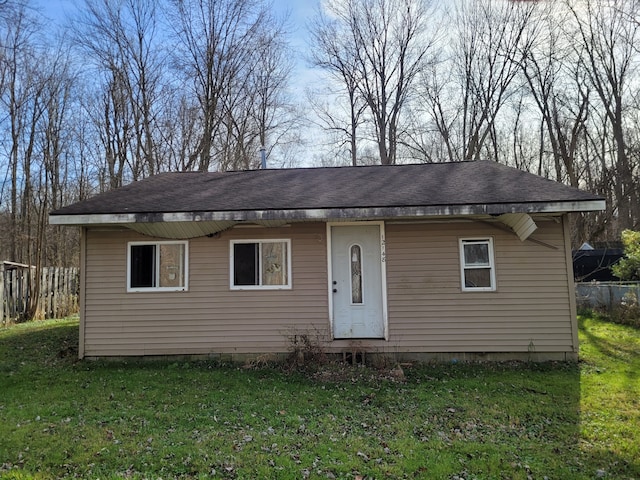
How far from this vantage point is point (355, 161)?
20750mm

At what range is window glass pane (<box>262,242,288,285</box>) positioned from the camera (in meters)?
7.48

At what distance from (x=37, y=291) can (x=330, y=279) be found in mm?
10023

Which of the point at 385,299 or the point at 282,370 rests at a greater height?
the point at 385,299

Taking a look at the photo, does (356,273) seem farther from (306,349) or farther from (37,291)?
(37,291)

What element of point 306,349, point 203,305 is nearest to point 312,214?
point 306,349

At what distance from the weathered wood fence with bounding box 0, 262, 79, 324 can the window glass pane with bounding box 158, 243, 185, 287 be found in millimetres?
6859

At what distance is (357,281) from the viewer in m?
7.54

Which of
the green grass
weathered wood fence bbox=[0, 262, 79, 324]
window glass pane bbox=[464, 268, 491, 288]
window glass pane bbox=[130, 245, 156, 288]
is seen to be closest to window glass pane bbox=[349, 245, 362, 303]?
the green grass

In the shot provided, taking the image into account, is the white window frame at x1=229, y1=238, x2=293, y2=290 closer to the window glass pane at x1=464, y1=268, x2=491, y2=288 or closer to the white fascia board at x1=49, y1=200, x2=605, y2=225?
the white fascia board at x1=49, y1=200, x2=605, y2=225

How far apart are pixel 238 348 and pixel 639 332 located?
8581mm

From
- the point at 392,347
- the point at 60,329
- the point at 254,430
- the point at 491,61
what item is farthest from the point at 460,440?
the point at 491,61

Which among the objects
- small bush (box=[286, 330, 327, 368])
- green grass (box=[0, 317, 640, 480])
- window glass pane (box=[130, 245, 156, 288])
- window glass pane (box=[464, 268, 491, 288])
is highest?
window glass pane (box=[130, 245, 156, 288])

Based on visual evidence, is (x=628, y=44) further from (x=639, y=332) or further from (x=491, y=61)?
(x=639, y=332)

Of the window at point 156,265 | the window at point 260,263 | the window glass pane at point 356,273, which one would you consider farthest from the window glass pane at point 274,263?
the window at point 156,265
